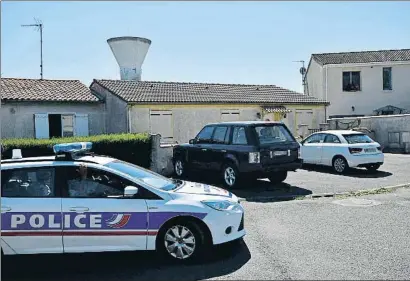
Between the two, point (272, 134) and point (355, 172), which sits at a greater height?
point (272, 134)

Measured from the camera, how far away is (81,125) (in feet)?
68.6

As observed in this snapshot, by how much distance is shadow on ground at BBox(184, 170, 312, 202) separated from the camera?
989 centimetres

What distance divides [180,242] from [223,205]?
78 cm

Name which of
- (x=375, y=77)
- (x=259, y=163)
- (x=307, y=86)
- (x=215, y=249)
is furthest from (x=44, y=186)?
(x=307, y=86)

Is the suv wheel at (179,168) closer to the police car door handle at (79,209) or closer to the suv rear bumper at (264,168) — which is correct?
the suv rear bumper at (264,168)

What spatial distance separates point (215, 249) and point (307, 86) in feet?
105

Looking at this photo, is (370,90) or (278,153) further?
(370,90)

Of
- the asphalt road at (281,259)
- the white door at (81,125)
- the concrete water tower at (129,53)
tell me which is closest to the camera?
the asphalt road at (281,259)

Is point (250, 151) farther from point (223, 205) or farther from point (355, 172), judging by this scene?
point (355, 172)

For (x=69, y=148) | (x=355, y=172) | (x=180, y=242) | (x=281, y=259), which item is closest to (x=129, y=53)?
(x=355, y=172)

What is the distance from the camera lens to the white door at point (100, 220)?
523cm

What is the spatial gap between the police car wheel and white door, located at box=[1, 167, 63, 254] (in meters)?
1.31

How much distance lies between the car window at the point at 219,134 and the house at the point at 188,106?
8658mm

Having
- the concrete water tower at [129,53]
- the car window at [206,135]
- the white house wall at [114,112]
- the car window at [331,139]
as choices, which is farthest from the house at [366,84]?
the car window at [206,135]
